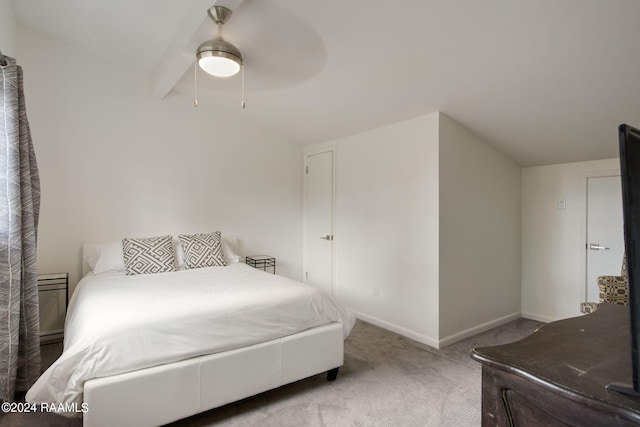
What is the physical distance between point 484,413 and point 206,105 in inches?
159

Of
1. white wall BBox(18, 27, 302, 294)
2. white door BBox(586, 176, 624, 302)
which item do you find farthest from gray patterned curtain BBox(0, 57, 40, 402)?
white door BBox(586, 176, 624, 302)

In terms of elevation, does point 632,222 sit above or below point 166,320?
above

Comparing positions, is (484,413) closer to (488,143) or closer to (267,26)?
(267,26)

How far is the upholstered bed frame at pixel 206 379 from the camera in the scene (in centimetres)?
164

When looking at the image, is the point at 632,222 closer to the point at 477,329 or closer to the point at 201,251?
the point at 477,329

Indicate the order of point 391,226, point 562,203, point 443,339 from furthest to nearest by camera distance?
point 562,203 < point 391,226 < point 443,339

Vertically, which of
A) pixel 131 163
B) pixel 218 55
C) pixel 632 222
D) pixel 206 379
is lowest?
pixel 206 379

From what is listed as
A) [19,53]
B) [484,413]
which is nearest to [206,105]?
[19,53]

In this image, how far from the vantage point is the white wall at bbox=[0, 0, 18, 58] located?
240 cm

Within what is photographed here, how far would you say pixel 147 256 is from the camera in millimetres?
3098

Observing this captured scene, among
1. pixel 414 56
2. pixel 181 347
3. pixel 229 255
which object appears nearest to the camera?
pixel 181 347

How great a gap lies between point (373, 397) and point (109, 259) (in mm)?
2632

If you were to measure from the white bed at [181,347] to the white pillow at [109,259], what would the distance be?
53 cm

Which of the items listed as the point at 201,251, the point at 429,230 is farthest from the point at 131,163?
the point at 429,230
